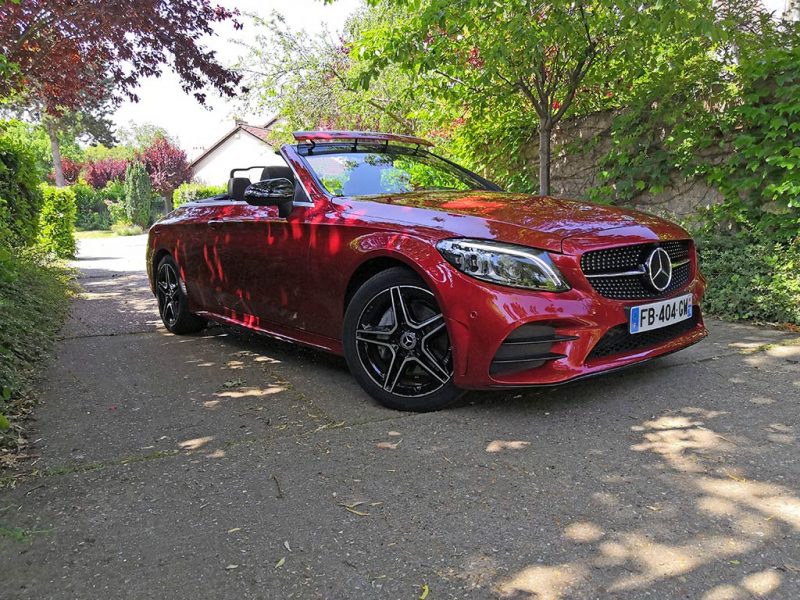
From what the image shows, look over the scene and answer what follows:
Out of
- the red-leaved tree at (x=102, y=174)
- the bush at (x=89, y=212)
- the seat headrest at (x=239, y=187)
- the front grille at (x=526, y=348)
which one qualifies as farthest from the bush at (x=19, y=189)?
the red-leaved tree at (x=102, y=174)

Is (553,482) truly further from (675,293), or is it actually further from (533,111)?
(533,111)

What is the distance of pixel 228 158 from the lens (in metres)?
40.9

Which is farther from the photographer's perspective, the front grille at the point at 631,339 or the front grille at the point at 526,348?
the front grille at the point at 631,339

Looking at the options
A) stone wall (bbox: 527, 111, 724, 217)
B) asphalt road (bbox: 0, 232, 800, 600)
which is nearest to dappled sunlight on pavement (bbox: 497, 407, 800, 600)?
asphalt road (bbox: 0, 232, 800, 600)

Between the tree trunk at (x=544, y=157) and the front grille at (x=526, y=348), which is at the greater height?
the tree trunk at (x=544, y=157)

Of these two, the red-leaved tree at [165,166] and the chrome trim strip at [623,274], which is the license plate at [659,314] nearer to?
the chrome trim strip at [623,274]

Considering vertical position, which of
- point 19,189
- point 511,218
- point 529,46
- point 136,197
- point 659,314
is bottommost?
point 659,314

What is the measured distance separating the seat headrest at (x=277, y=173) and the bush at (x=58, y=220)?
11.3 m

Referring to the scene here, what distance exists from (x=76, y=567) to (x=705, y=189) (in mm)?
6426

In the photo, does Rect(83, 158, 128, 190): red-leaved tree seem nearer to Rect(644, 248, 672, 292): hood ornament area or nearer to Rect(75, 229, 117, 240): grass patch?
Rect(75, 229, 117, 240): grass patch

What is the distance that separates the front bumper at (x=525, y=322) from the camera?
284 cm

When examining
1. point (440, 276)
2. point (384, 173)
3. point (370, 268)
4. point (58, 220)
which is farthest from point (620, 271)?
point (58, 220)

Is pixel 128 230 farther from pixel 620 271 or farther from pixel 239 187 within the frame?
pixel 620 271

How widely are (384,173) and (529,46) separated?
2.77 m
